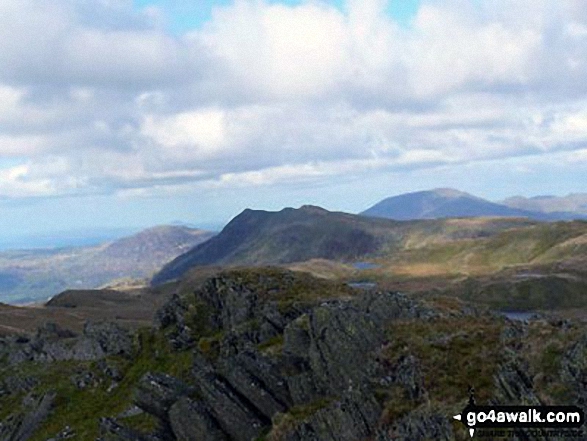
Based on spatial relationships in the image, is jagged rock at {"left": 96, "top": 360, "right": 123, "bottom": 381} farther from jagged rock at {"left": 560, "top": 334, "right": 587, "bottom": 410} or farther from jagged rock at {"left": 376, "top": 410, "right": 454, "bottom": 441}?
jagged rock at {"left": 560, "top": 334, "right": 587, "bottom": 410}

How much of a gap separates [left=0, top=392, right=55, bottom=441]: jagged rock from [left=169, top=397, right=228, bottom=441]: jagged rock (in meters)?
29.9

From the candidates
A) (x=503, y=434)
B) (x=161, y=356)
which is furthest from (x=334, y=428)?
(x=161, y=356)

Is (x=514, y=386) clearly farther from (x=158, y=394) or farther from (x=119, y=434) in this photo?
(x=119, y=434)

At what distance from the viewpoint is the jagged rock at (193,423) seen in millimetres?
40375

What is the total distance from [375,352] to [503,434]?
575 inches

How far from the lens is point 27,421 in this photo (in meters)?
64.2

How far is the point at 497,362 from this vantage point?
35.1 meters

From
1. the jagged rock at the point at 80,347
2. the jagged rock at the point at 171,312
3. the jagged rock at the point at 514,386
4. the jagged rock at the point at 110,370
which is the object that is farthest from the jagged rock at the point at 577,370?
the jagged rock at the point at 80,347

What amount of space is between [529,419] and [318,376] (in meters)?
16.4

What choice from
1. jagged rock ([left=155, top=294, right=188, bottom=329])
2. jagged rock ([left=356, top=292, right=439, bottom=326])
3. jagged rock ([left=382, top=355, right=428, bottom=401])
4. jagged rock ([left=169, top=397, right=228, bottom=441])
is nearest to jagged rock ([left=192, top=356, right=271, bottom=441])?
jagged rock ([left=169, top=397, right=228, bottom=441])

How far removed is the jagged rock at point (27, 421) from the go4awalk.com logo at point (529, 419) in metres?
52.2

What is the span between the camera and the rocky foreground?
32000mm

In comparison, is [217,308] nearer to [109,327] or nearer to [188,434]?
[109,327]

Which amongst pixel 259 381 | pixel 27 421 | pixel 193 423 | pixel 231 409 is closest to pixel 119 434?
pixel 193 423
